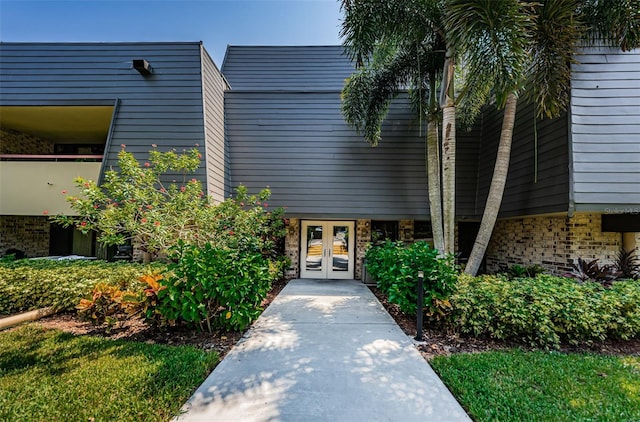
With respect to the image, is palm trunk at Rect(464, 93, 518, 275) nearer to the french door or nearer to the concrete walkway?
the concrete walkway

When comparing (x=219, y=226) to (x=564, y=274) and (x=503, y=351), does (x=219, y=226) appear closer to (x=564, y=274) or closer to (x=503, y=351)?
(x=503, y=351)

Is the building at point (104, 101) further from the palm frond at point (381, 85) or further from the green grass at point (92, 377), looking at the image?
the green grass at point (92, 377)

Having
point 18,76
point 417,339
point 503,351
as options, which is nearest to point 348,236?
point 417,339

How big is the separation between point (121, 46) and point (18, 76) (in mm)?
3113

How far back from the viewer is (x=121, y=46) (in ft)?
28.2

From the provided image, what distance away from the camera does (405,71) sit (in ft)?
28.1


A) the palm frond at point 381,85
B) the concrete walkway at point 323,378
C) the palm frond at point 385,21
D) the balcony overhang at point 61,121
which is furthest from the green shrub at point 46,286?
the palm frond at point 385,21

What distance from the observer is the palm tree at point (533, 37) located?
210 inches

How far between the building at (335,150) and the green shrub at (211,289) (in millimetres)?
3660

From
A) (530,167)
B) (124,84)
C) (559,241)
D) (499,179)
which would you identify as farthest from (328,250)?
(124,84)

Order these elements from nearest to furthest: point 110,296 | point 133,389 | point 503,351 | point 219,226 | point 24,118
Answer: point 133,389 → point 503,351 → point 110,296 → point 219,226 → point 24,118

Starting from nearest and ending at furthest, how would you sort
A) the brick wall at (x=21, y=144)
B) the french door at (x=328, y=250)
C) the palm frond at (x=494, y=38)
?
the palm frond at (x=494, y=38) < the brick wall at (x=21, y=144) < the french door at (x=328, y=250)

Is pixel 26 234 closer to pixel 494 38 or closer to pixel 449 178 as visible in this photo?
pixel 449 178

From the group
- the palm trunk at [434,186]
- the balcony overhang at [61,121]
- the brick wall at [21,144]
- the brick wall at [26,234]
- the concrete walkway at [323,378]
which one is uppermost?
the balcony overhang at [61,121]
